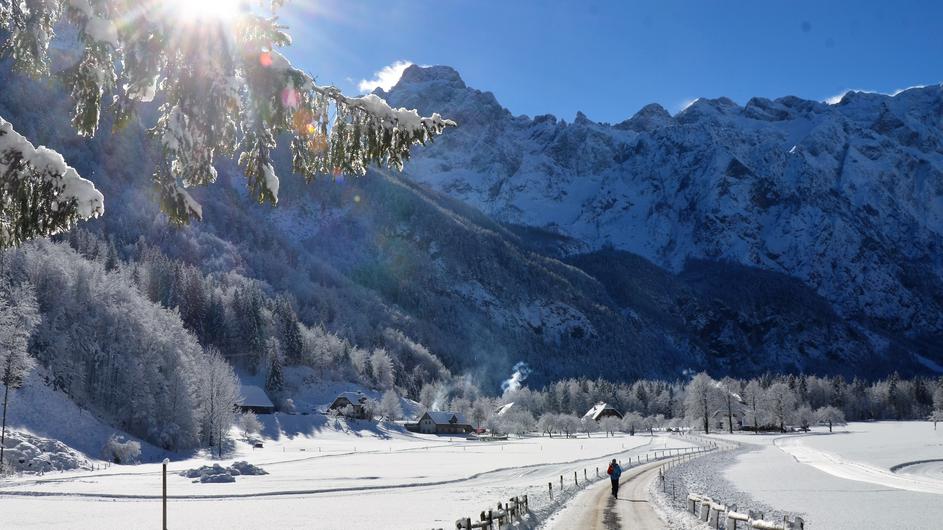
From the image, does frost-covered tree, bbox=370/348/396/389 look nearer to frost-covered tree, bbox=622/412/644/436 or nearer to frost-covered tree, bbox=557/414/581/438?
frost-covered tree, bbox=557/414/581/438

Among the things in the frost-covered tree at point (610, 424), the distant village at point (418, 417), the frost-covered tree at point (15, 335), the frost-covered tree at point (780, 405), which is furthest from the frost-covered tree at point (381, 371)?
the frost-covered tree at point (15, 335)

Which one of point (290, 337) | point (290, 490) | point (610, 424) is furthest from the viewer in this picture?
point (610, 424)

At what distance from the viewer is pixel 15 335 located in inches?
2505

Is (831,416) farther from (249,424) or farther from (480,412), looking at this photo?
(249,424)

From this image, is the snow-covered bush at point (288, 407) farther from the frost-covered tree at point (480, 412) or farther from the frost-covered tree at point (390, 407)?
the frost-covered tree at point (480, 412)

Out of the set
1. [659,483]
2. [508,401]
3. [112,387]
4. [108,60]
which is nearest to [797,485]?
[659,483]

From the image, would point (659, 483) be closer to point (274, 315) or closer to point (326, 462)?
point (326, 462)

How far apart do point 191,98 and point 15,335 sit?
68.1 meters

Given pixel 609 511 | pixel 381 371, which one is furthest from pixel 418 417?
pixel 609 511

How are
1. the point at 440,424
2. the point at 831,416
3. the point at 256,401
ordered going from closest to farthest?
the point at 256,401 < the point at 440,424 < the point at 831,416

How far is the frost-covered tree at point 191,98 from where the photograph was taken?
7.73 m

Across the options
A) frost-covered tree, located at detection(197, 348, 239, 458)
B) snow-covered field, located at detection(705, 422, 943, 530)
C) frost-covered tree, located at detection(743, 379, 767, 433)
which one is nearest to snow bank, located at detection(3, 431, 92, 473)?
frost-covered tree, located at detection(197, 348, 239, 458)

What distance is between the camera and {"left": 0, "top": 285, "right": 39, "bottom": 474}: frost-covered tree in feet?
191

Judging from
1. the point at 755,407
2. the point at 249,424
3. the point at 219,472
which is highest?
the point at 219,472
